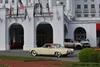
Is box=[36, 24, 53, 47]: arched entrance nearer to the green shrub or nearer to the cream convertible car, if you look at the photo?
the cream convertible car

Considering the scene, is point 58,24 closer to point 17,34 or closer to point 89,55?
point 17,34

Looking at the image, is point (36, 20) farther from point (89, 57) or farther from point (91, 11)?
point (91, 11)

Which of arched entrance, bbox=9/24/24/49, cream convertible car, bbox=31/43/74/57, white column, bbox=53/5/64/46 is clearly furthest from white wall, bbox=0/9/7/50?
cream convertible car, bbox=31/43/74/57

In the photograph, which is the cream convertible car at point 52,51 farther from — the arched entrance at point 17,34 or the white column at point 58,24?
the arched entrance at point 17,34

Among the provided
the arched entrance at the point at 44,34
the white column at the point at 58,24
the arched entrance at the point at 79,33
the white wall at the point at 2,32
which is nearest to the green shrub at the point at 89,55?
the white column at the point at 58,24

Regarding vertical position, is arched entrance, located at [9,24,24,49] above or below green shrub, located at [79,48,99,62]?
above

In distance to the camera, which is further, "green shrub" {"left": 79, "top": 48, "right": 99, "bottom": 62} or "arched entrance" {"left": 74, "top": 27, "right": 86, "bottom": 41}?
"arched entrance" {"left": 74, "top": 27, "right": 86, "bottom": 41}

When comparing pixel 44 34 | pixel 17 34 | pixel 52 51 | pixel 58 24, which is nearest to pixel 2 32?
pixel 58 24

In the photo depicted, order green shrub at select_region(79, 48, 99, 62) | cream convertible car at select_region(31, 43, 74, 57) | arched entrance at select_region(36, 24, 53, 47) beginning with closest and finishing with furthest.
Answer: green shrub at select_region(79, 48, 99, 62)
cream convertible car at select_region(31, 43, 74, 57)
arched entrance at select_region(36, 24, 53, 47)

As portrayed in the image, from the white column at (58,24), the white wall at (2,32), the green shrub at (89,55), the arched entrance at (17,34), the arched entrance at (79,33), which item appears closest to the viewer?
the green shrub at (89,55)

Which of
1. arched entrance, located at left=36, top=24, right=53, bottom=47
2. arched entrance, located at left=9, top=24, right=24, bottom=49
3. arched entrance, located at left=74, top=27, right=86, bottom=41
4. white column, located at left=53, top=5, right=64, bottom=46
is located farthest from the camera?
arched entrance, located at left=74, top=27, right=86, bottom=41

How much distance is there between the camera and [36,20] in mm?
60969

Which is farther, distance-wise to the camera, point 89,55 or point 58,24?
point 58,24

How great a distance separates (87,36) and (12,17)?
19.4 meters
